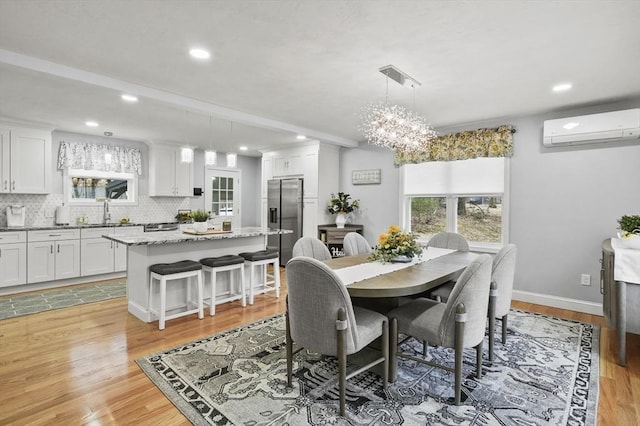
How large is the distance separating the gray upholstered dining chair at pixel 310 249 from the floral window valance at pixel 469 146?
2.67 m

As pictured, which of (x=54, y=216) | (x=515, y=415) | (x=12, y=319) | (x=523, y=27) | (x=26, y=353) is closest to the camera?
(x=515, y=415)

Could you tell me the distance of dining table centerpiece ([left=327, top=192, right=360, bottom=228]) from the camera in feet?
19.8

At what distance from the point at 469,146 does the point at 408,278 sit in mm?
3113

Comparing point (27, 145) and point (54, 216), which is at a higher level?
point (27, 145)

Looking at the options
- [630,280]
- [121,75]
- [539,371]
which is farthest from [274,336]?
[630,280]

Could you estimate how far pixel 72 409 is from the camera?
2.14m

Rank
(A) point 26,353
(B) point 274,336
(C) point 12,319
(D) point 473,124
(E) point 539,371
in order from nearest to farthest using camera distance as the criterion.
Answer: (E) point 539,371
(A) point 26,353
(B) point 274,336
(C) point 12,319
(D) point 473,124

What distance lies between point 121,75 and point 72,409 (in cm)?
268

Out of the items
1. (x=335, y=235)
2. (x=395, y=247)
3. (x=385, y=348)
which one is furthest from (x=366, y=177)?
(x=385, y=348)

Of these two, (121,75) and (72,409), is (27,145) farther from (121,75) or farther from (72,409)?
(72,409)

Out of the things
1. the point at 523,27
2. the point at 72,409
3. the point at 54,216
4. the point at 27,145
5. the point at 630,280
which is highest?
the point at 523,27

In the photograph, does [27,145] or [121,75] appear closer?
[121,75]

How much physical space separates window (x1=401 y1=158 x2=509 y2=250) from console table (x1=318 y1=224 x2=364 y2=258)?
38.2 inches

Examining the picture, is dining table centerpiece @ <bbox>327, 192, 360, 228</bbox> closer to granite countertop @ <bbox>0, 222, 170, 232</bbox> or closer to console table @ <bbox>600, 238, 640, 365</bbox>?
granite countertop @ <bbox>0, 222, 170, 232</bbox>
